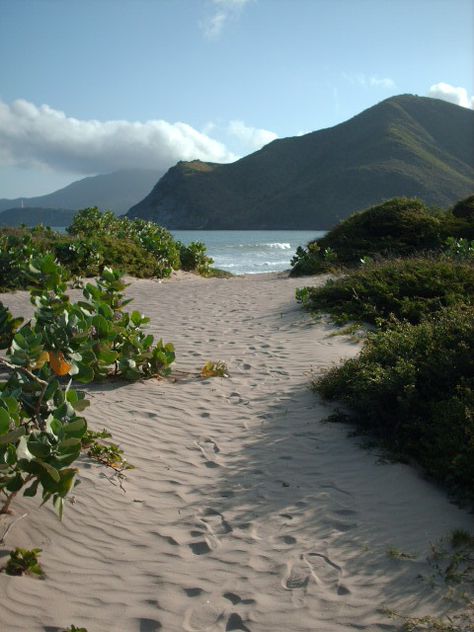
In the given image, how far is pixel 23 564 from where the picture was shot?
305 centimetres

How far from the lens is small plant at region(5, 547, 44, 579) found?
3.03 m

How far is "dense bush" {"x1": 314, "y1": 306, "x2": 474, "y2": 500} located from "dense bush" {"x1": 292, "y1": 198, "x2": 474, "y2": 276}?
10.3m

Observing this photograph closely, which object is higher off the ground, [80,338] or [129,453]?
[80,338]

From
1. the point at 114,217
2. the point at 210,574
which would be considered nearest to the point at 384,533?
the point at 210,574

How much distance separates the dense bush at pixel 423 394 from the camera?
13.4 feet

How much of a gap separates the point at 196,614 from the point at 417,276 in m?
8.01

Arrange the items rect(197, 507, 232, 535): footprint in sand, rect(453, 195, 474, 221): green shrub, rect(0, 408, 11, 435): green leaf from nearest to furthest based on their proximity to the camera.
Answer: rect(0, 408, 11, 435): green leaf
rect(197, 507, 232, 535): footprint in sand
rect(453, 195, 474, 221): green shrub

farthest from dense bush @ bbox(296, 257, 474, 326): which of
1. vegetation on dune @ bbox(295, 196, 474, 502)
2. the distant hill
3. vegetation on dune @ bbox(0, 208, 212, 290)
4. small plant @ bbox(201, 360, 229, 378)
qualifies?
the distant hill

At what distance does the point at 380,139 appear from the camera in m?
126

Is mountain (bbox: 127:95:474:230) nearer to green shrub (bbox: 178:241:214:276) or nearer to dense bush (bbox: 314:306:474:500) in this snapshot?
green shrub (bbox: 178:241:214:276)

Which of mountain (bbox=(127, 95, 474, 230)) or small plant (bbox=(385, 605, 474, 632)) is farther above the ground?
mountain (bbox=(127, 95, 474, 230))

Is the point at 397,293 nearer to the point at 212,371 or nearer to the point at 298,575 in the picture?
the point at 212,371

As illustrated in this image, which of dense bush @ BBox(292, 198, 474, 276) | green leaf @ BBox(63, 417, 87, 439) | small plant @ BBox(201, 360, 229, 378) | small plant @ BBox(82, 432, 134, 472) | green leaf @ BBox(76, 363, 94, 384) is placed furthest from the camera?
dense bush @ BBox(292, 198, 474, 276)

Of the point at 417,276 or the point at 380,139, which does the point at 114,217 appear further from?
Result: the point at 380,139
